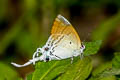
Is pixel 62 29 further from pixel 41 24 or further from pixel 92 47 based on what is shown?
pixel 41 24

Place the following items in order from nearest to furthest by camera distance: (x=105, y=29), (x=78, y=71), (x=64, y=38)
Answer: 1. (x=78, y=71)
2. (x=64, y=38)
3. (x=105, y=29)

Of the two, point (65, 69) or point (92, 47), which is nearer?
point (65, 69)

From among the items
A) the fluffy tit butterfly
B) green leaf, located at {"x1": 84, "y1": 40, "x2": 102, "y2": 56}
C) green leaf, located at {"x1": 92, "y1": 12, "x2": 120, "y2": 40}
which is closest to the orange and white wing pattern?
the fluffy tit butterfly

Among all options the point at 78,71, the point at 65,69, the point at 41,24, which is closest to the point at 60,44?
the point at 65,69

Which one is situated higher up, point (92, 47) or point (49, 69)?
point (92, 47)

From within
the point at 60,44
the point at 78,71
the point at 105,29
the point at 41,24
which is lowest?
the point at 78,71

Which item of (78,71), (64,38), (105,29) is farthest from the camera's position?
(105,29)

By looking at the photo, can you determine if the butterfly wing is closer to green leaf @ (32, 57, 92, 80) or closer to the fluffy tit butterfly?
the fluffy tit butterfly

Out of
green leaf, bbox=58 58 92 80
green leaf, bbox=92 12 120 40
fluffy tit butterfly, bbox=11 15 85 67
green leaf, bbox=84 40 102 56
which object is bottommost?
green leaf, bbox=58 58 92 80
